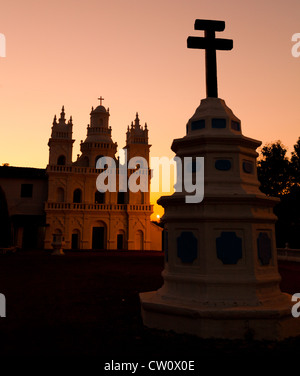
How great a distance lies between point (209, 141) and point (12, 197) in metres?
32.8

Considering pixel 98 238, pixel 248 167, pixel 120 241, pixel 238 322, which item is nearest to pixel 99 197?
pixel 98 238

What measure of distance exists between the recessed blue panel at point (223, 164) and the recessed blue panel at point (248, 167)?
39cm

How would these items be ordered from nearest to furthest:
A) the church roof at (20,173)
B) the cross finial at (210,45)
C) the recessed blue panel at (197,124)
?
the recessed blue panel at (197,124)
the cross finial at (210,45)
the church roof at (20,173)

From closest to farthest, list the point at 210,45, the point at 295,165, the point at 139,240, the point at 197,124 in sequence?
the point at 197,124, the point at 210,45, the point at 295,165, the point at 139,240

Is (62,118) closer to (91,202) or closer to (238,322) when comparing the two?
(91,202)

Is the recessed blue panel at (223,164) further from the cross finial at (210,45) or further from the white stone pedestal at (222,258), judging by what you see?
the cross finial at (210,45)

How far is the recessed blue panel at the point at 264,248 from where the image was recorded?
19.8 ft

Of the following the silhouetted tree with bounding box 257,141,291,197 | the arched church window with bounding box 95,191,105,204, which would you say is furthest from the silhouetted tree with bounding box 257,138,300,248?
the arched church window with bounding box 95,191,105,204

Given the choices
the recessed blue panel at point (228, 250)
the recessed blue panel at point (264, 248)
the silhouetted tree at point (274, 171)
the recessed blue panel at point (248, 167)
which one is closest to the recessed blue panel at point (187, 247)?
the recessed blue panel at point (228, 250)

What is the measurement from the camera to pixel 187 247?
606 cm

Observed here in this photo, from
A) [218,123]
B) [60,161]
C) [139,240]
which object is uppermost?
[60,161]

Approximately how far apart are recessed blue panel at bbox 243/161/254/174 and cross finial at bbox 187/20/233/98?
1.80 m

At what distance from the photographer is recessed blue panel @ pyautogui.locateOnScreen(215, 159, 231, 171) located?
6.44m

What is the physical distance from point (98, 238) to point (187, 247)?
1199 inches
